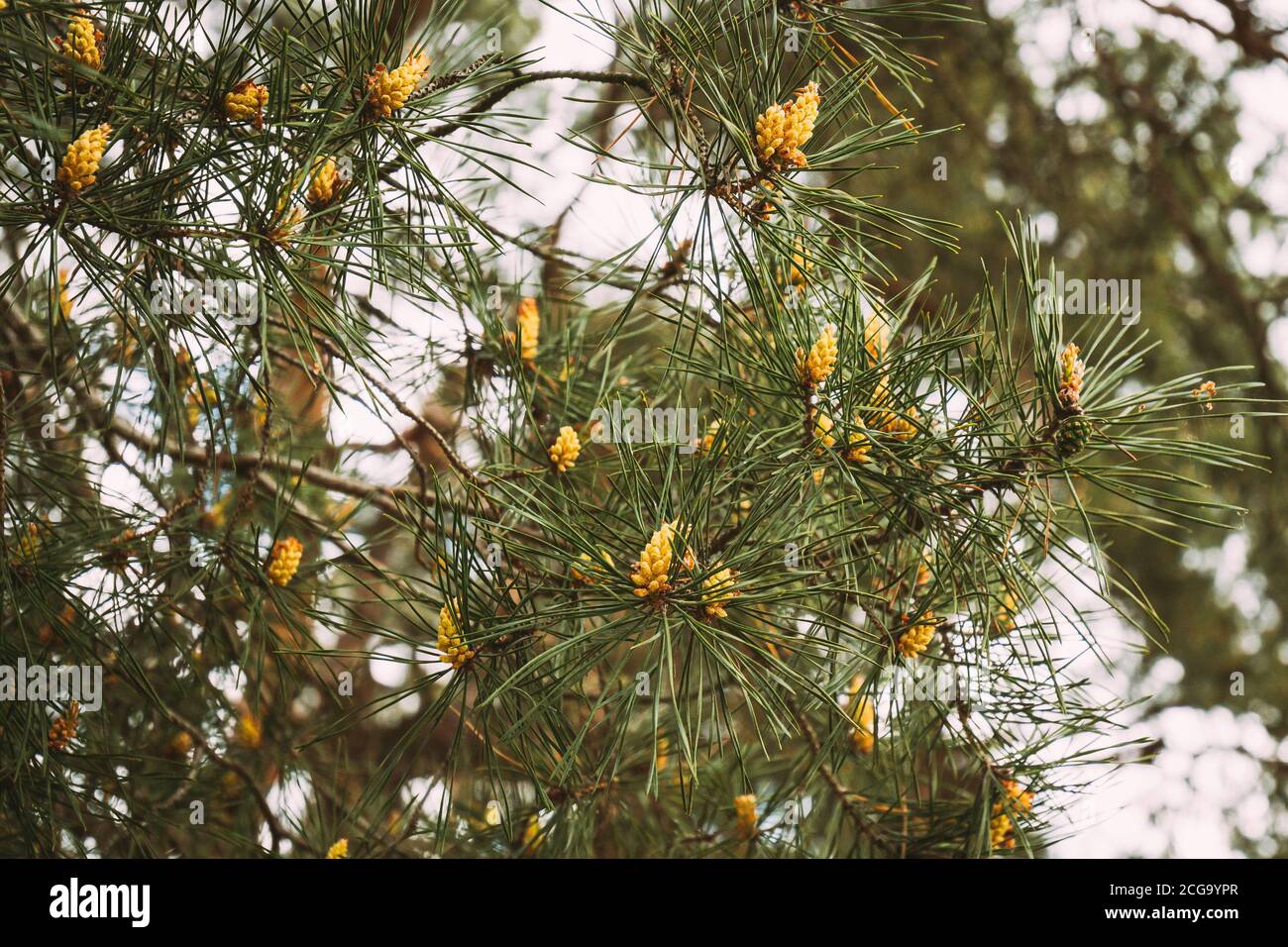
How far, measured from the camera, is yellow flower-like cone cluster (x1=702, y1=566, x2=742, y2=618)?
23.3 inches

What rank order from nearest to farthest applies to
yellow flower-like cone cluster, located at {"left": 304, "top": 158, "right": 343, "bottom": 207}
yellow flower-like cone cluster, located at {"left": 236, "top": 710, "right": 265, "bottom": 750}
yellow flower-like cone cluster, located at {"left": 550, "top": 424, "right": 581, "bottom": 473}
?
yellow flower-like cone cluster, located at {"left": 304, "top": 158, "right": 343, "bottom": 207} < yellow flower-like cone cluster, located at {"left": 550, "top": 424, "right": 581, "bottom": 473} < yellow flower-like cone cluster, located at {"left": 236, "top": 710, "right": 265, "bottom": 750}

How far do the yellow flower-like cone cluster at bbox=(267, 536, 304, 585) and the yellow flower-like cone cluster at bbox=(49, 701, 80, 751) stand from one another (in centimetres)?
21

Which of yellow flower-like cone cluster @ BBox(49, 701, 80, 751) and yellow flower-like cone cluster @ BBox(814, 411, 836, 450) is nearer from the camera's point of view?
yellow flower-like cone cluster @ BBox(814, 411, 836, 450)

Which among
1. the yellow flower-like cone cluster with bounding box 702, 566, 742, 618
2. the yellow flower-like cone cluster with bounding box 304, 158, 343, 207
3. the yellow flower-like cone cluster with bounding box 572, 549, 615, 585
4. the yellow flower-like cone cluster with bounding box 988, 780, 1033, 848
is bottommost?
the yellow flower-like cone cluster with bounding box 988, 780, 1033, 848

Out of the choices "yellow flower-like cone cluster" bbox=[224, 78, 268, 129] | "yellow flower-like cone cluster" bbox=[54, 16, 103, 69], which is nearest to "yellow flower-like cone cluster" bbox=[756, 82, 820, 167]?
"yellow flower-like cone cluster" bbox=[224, 78, 268, 129]

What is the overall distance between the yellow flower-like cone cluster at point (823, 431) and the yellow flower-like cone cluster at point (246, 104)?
0.43 meters

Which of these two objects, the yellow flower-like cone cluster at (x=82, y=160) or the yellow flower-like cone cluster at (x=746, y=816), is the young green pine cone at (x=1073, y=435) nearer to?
the yellow flower-like cone cluster at (x=746, y=816)

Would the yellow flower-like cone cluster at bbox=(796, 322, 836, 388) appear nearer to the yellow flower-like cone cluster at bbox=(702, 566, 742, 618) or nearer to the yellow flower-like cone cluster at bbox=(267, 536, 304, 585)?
the yellow flower-like cone cluster at bbox=(702, 566, 742, 618)

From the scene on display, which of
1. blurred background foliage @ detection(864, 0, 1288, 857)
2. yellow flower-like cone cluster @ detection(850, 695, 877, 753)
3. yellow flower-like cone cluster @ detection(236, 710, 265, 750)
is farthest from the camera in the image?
blurred background foliage @ detection(864, 0, 1288, 857)

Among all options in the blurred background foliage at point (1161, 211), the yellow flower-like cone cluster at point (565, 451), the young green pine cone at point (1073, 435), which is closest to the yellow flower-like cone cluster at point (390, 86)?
the yellow flower-like cone cluster at point (565, 451)

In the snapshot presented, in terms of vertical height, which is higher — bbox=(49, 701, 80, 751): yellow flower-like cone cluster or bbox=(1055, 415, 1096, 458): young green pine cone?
bbox=(1055, 415, 1096, 458): young green pine cone

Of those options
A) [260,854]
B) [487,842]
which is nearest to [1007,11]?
[487,842]
